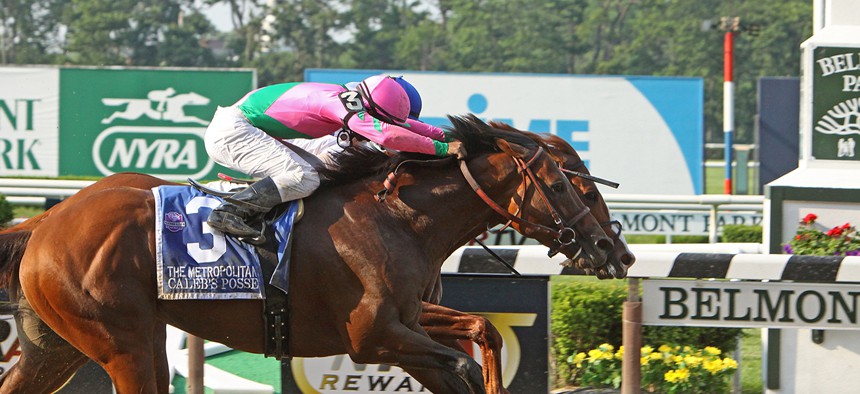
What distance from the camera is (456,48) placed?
51438 mm

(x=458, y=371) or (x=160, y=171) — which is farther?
(x=160, y=171)

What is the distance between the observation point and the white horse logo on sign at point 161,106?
15.1 m

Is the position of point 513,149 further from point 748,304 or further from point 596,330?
point 596,330

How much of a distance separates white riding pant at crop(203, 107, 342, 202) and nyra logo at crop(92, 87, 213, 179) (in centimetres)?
1057

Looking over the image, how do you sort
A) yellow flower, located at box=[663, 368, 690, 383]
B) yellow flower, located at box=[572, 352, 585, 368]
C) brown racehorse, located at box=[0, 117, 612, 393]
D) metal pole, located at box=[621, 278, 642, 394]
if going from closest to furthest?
brown racehorse, located at box=[0, 117, 612, 393]
metal pole, located at box=[621, 278, 642, 394]
yellow flower, located at box=[663, 368, 690, 383]
yellow flower, located at box=[572, 352, 585, 368]

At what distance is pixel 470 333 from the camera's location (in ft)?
15.0

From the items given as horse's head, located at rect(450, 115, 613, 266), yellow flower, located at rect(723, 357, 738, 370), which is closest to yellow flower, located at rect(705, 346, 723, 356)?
yellow flower, located at rect(723, 357, 738, 370)

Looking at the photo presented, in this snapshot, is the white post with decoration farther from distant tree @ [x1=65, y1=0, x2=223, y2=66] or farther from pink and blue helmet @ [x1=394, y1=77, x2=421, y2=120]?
distant tree @ [x1=65, y1=0, x2=223, y2=66]

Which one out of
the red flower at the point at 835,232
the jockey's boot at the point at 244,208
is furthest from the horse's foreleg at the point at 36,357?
the red flower at the point at 835,232

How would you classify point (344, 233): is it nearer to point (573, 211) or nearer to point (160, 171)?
point (573, 211)

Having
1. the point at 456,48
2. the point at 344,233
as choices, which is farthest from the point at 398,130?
the point at 456,48

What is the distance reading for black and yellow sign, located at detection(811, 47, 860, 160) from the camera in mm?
6852

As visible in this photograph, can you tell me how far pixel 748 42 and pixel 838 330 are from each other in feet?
168

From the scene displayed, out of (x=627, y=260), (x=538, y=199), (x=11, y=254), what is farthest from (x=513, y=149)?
(x=11, y=254)
